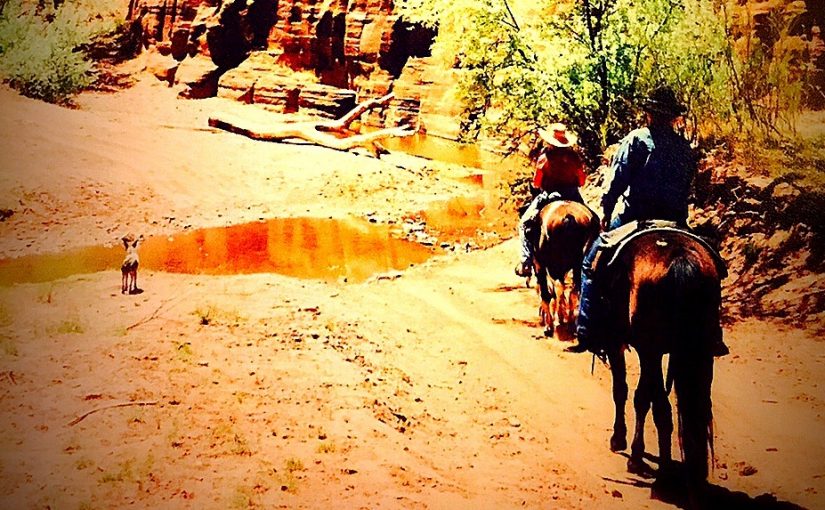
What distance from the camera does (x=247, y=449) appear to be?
4102 millimetres

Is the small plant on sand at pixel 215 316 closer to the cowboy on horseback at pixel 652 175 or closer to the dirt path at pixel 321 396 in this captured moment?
the dirt path at pixel 321 396

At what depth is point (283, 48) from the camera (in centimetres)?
2920

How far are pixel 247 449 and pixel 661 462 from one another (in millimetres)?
2638

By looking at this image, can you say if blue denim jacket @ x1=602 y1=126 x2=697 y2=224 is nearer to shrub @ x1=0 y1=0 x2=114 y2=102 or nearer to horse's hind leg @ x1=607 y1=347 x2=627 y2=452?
horse's hind leg @ x1=607 y1=347 x2=627 y2=452

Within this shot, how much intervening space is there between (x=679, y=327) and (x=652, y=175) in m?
1.27

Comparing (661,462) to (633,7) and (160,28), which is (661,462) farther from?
(160,28)

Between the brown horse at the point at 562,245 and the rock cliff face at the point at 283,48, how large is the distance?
68.4 ft

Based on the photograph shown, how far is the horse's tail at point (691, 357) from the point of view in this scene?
12.3 feet

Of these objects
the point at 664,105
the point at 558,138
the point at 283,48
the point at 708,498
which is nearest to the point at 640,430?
the point at 708,498

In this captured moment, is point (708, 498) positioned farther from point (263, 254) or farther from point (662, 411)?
point (263, 254)

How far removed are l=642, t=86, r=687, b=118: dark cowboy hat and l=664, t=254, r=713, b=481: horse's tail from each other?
1.28 meters

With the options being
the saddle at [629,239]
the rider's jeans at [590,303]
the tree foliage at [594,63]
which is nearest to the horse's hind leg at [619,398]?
the rider's jeans at [590,303]

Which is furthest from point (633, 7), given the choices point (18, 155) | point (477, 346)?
point (18, 155)

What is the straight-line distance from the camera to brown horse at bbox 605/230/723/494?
12.4ft
